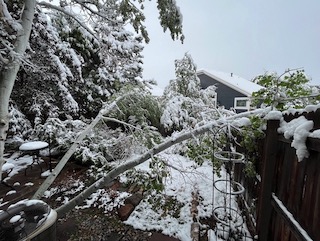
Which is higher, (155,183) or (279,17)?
(279,17)

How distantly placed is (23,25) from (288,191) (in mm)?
3852

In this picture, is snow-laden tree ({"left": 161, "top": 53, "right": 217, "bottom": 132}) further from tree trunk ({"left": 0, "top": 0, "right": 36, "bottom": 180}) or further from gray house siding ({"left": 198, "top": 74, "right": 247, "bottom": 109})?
gray house siding ({"left": 198, "top": 74, "right": 247, "bottom": 109})

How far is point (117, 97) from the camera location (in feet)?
14.3

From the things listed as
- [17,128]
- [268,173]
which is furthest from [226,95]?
[268,173]

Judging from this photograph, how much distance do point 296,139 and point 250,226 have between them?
1974 mm

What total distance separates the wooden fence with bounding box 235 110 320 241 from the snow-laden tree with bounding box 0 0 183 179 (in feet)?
7.89

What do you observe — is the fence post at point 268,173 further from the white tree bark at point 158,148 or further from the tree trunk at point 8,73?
the tree trunk at point 8,73

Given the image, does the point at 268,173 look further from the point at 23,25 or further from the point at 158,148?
the point at 23,25

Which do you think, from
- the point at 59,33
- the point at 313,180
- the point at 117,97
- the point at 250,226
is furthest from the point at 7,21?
the point at 59,33

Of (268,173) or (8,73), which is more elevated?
(8,73)

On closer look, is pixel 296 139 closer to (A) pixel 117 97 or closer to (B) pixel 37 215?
(B) pixel 37 215

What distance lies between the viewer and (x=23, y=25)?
2.96 m

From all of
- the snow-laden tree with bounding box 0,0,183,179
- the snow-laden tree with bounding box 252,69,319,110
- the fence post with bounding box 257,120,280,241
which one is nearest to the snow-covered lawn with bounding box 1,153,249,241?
the fence post with bounding box 257,120,280,241

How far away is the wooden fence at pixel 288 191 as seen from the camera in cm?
135
